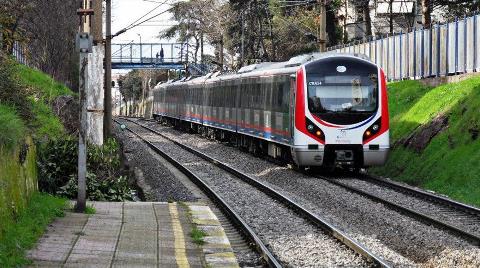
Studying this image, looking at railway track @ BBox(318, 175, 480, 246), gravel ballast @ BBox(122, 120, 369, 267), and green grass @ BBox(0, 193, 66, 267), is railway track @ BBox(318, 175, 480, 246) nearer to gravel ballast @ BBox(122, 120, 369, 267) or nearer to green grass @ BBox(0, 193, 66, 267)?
gravel ballast @ BBox(122, 120, 369, 267)

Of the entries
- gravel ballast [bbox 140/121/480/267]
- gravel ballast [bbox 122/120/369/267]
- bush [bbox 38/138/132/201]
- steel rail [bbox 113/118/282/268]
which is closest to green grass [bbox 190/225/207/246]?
steel rail [bbox 113/118/282/268]

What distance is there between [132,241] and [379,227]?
4.49m

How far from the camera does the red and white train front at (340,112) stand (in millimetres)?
22844

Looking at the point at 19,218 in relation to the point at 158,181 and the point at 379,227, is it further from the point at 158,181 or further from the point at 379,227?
the point at 158,181

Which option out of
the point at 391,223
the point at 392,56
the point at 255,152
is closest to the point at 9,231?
the point at 391,223

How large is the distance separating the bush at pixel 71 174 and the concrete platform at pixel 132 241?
1.96 m

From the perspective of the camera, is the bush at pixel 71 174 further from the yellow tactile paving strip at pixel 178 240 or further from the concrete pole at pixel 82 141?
the yellow tactile paving strip at pixel 178 240

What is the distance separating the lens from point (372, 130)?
22984mm

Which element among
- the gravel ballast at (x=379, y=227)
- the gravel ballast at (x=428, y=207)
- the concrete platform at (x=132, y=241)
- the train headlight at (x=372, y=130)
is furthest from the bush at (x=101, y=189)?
the train headlight at (x=372, y=130)

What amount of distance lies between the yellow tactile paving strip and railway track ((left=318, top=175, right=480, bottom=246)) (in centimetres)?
391

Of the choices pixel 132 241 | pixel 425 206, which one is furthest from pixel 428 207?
pixel 132 241

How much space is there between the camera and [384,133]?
23.1 metres

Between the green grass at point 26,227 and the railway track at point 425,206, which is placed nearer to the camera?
the green grass at point 26,227

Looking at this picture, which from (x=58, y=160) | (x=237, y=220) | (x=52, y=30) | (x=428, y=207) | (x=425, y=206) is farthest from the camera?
(x=52, y=30)
